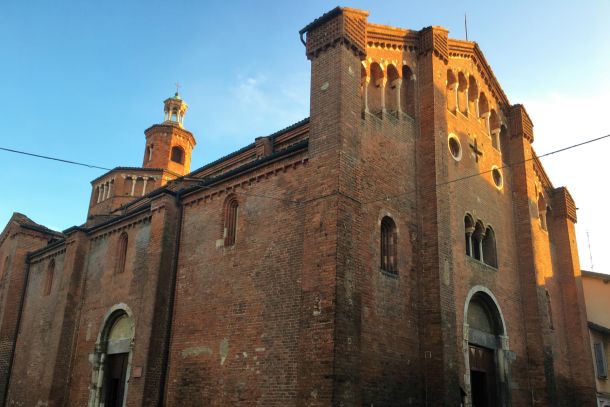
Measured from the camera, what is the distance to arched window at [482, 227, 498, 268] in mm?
18484

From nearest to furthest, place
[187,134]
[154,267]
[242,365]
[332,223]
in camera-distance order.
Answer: [332,223] < [242,365] < [154,267] < [187,134]

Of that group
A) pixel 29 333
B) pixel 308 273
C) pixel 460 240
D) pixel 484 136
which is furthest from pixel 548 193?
pixel 29 333

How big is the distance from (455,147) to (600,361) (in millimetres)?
12217

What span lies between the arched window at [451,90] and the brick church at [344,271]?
8 cm

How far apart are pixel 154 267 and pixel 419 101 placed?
924 cm

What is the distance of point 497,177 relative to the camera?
66.6 ft

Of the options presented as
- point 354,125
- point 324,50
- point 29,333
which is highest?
point 324,50

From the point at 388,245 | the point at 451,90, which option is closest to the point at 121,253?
the point at 388,245

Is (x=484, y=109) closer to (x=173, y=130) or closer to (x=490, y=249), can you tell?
(x=490, y=249)

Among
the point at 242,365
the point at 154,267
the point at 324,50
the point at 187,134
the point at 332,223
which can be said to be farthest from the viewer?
the point at 187,134

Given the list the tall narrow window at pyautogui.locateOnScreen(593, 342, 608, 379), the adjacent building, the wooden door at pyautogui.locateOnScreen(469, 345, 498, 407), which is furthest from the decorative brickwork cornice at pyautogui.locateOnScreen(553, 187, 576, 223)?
the wooden door at pyautogui.locateOnScreen(469, 345, 498, 407)

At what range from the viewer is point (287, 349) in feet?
41.7

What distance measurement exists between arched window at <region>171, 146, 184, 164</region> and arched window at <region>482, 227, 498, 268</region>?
848 inches

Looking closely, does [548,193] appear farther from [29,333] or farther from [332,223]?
[29,333]
